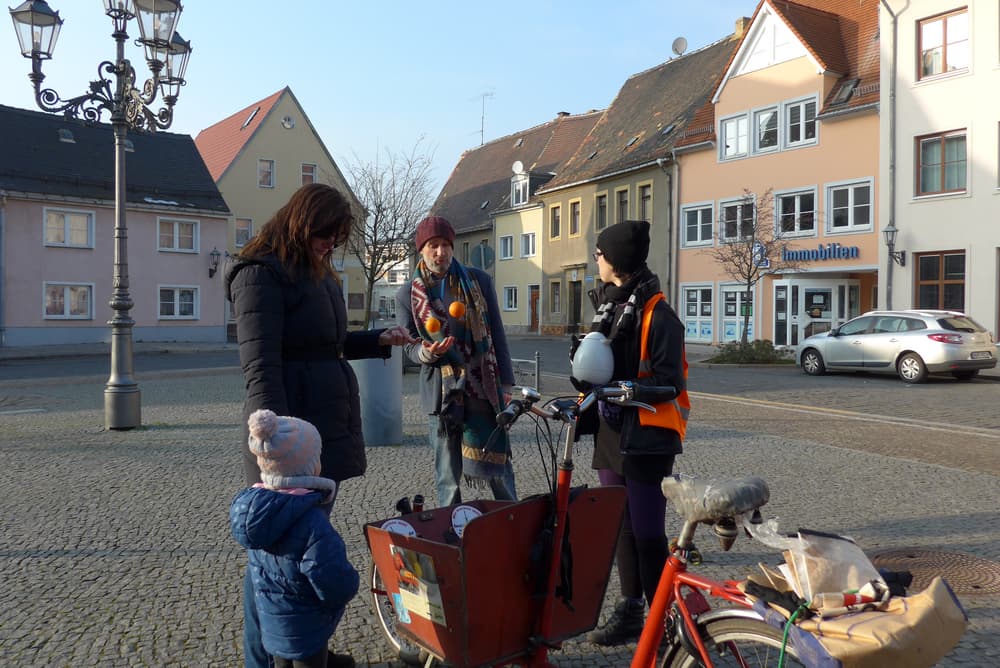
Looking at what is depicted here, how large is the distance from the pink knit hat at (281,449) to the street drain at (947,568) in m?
3.03

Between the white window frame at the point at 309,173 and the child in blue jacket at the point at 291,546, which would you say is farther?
the white window frame at the point at 309,173

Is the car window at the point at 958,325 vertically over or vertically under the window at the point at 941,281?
under

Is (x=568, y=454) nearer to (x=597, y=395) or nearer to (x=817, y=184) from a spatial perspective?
(x=597, y=395)

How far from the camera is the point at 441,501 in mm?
4270

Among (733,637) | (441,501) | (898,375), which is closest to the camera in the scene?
(733,637)

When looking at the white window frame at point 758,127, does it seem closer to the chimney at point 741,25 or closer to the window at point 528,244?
the chimney at point 741,25

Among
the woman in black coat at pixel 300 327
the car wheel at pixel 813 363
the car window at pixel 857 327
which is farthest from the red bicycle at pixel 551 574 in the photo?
the car wheel at pixel 813 363

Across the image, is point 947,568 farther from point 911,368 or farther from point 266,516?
point 911,368

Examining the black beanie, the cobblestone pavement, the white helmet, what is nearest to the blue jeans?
the cobblestone pavement

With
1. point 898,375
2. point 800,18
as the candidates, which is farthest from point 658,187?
point 898,375

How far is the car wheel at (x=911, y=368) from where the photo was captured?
55.3 ft

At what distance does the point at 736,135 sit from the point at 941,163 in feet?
26.4

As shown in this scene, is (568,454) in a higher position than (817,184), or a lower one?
lower

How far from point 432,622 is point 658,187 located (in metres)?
32.5
